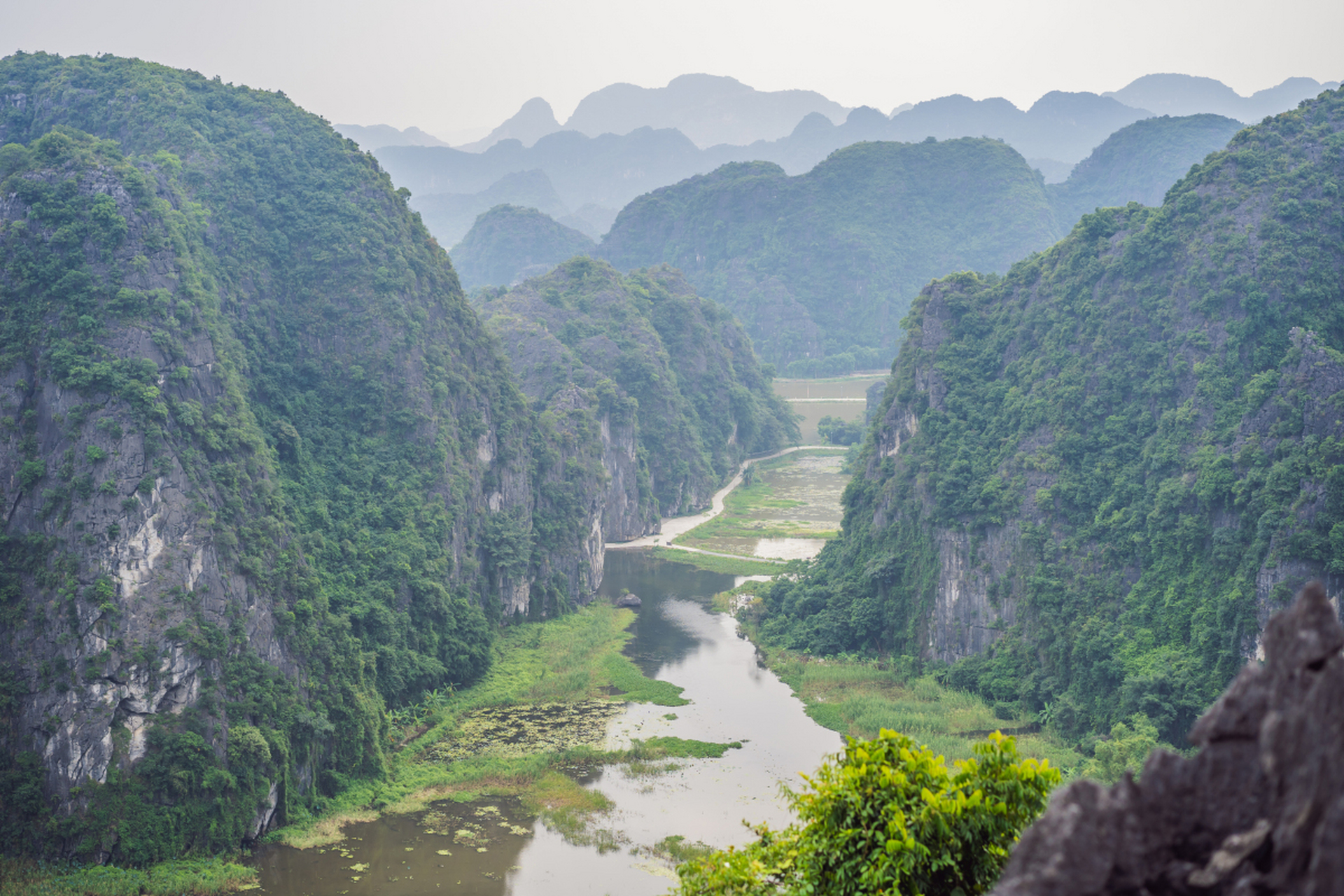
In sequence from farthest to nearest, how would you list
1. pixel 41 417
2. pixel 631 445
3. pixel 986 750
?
pixel 631 445 → pixel 41 417 → pixel 986 750

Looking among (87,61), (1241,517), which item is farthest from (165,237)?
(1241,517)

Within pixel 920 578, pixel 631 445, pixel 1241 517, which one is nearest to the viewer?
pixel 1241 517

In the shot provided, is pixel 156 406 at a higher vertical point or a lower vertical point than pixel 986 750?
higher

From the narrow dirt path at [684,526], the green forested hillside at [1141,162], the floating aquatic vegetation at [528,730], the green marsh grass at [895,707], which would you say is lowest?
the floating aquatic vegetation at [528,730]

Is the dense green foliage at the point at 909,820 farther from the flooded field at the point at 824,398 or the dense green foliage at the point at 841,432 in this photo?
the flooded field at the point at 824,398

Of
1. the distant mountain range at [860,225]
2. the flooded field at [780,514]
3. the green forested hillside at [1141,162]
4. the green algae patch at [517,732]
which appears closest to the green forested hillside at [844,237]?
the distant mountain range at [860,225]

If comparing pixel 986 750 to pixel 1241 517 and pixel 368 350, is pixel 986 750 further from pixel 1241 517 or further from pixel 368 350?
pixel 368 350

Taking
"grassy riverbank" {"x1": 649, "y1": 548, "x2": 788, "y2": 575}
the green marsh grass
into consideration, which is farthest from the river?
"grassy riverbank" {"x1": 649, "y1": 548, "x2": 788, "y2": 575}
